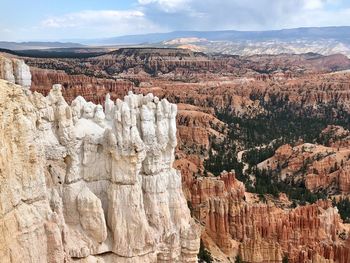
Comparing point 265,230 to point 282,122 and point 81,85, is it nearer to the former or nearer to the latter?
point 81,85

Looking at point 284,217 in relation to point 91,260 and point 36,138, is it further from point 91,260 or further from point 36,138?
point 36,138

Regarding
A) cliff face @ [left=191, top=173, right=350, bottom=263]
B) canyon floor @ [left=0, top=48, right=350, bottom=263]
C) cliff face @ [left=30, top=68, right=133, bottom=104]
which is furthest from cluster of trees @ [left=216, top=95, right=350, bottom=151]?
cliff face @ [left=191, top=173, right=350, bottom=263]

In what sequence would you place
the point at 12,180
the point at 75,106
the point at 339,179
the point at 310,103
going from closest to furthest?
the point at 12,180
the point at 75,106
the point at 339,179
the point at 310,103

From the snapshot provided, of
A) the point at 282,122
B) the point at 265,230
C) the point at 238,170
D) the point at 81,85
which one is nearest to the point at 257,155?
the point at 238,170

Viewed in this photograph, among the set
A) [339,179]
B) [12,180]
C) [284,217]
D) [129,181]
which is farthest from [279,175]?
[12,180]

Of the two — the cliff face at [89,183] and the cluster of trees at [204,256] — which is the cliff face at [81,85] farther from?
the cliff face at [89,183]

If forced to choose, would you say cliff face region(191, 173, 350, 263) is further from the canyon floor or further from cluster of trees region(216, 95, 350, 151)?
cluster of trees region(216, 95, 350, 151)

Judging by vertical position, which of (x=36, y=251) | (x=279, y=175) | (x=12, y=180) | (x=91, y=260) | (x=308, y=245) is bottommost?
(x=279, y=175)

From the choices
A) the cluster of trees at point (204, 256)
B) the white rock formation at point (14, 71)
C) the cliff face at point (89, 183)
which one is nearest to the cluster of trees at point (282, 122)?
the cluster of trees at point (204, 256)
